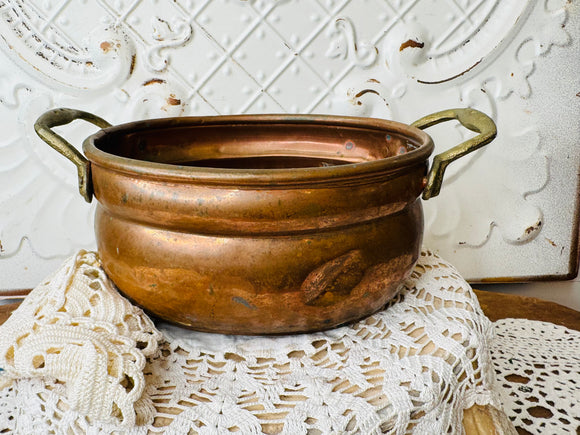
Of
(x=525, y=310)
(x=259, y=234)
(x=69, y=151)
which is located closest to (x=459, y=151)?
(x=259, y=234)

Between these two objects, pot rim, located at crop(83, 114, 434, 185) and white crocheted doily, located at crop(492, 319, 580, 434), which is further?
white crocheted doily, located at crop(492, 319, 580, 434)

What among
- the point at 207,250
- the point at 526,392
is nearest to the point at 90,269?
the point at 207,250

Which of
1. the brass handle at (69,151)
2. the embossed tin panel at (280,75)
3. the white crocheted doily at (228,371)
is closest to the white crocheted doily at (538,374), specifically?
the white crocheted doily at (228,371)

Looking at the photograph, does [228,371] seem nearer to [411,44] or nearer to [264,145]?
[264,145]

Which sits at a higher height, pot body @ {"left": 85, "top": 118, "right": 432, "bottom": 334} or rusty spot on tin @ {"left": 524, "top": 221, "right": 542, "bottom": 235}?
rusty spot on tin @ {"left": 524, "top": 221, "right": 542, "bottom": 235}

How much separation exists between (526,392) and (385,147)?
1.31 feet

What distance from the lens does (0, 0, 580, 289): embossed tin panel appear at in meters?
0.88

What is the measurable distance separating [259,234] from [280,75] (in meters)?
0.57

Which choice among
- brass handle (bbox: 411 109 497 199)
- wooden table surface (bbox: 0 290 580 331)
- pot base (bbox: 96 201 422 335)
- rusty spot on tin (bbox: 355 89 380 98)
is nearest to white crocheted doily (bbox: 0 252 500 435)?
pot base (bbox: 96 201 422 335)

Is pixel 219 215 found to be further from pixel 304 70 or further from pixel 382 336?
pixel 304 70

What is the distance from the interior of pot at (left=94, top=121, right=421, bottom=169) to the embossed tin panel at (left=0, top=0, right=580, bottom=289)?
0.22 metres

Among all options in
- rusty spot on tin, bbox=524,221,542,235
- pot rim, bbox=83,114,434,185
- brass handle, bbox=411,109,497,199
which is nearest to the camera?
pot rim, bbox=83,114,434,185

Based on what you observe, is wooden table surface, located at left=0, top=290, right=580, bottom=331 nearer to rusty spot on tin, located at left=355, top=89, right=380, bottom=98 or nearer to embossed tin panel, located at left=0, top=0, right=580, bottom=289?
embossed tin panel, located at left=0, top=0, right=580, bottom=289

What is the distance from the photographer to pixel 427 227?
1037mm
